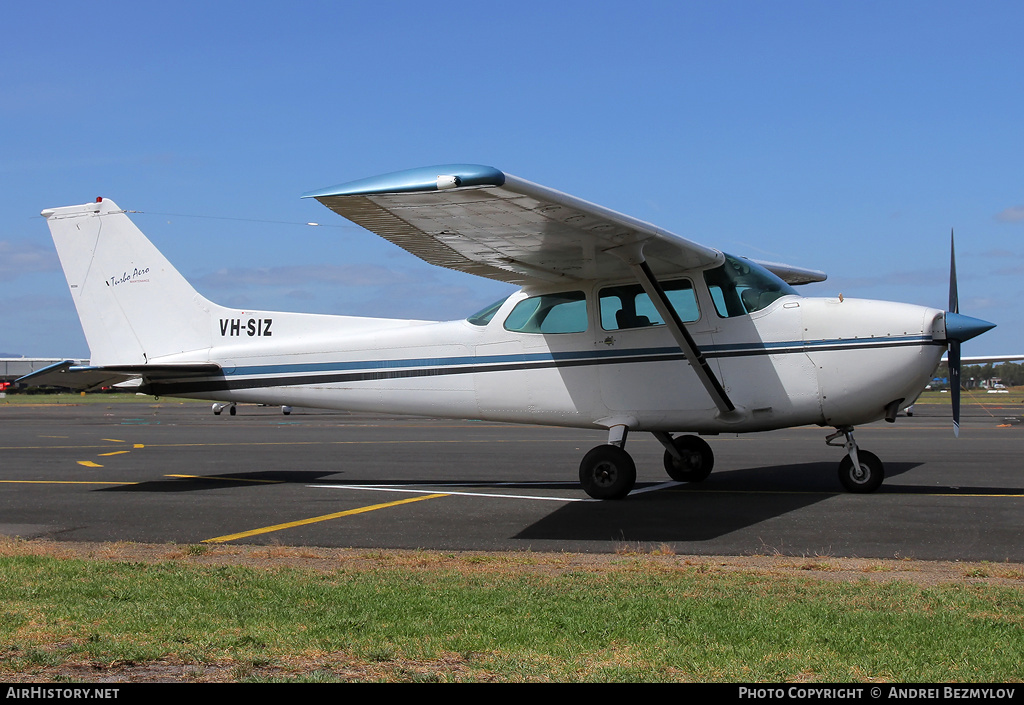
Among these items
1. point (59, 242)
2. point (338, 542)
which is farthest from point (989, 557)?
point (59, 242)

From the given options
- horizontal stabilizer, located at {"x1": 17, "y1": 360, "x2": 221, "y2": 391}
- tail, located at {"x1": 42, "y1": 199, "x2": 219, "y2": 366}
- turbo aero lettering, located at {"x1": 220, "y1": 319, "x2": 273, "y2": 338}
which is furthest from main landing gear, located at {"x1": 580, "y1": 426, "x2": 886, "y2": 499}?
tail, located at {"x1": 42, "y1": 199, "x2": 219, "y2": 366}

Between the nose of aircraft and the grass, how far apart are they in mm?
4865

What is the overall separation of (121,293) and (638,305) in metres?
7.78

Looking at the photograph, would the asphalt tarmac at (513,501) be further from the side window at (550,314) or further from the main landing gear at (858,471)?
the side window at (550,314)

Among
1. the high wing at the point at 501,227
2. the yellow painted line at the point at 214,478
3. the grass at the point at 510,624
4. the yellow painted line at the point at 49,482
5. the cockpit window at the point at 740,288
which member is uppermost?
the high wing at the point at 501,227

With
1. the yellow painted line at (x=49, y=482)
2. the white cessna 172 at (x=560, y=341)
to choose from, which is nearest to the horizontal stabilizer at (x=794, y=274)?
the white cessna 172 at (x=560, y=341)

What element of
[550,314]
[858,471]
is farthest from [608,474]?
[858,471]

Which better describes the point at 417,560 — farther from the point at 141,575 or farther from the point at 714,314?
the point at 714,314

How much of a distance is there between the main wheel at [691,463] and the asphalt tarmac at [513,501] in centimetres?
17

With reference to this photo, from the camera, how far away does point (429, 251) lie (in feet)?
34.2

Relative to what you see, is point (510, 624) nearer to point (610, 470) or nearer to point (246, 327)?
point (610, 470)

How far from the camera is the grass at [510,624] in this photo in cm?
416

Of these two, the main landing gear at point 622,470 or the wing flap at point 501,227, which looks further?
the main landing gear at point 622,470

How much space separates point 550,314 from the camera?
1169 centimetres
